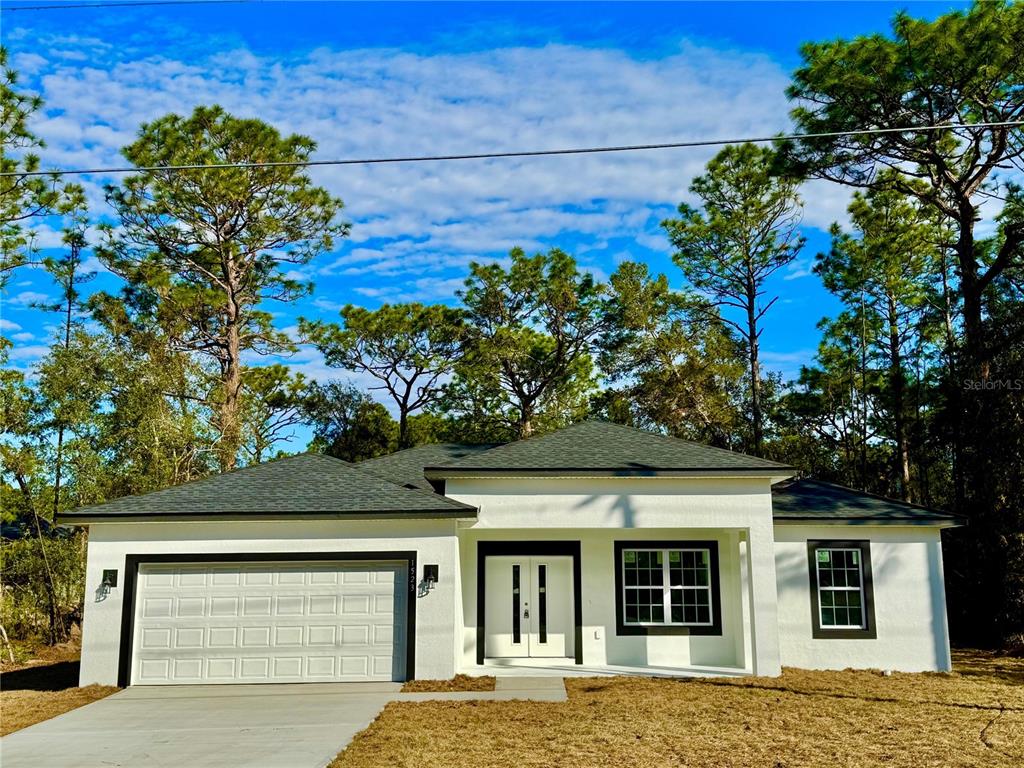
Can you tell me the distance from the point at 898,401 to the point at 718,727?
19.3 metres

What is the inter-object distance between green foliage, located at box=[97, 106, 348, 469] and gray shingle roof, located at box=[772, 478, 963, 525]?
16.4m

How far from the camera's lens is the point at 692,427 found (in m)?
27.6

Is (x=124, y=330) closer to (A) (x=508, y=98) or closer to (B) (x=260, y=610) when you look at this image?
(B) (x=260, y=610)

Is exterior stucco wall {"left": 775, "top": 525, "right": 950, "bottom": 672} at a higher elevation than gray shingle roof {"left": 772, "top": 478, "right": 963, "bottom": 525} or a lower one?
lower

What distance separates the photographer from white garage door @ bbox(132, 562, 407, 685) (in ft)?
41.0

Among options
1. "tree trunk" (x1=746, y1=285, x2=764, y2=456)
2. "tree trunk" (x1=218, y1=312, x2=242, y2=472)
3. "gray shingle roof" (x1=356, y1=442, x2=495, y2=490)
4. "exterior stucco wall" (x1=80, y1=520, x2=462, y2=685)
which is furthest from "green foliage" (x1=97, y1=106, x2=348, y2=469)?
"tree trunk" (x1=746, y1=285, x2=764, y2=456)

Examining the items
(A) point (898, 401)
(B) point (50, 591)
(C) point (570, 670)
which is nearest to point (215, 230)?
(B) point (50, 591)

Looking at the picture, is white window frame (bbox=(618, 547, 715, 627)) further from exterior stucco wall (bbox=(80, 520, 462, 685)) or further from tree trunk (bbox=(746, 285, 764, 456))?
tree trunk (bbox=(746, 285, 764, 456))

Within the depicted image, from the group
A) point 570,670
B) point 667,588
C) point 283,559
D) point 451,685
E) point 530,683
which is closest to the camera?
point 451,685

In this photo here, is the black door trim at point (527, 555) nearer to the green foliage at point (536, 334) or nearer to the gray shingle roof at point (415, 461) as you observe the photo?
the gray shingle roof at point (415, 461)

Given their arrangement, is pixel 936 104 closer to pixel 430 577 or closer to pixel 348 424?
pixel 430 577

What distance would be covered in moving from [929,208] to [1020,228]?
23.9 ft

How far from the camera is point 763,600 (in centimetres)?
1322

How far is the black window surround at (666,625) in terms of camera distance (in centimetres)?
1434
